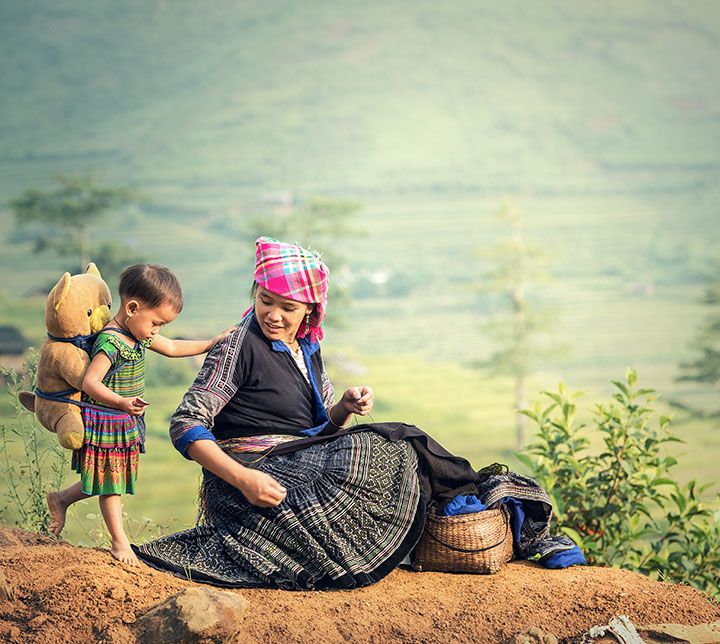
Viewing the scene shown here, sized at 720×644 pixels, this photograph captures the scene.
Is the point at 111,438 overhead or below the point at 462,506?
overhead

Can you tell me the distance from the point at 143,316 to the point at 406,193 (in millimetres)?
31181

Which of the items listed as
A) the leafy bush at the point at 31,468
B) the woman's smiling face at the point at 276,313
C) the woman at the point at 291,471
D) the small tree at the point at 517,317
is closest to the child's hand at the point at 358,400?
the woman at the point at 291,471

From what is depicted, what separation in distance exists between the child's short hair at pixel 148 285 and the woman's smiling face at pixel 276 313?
0.33 metres

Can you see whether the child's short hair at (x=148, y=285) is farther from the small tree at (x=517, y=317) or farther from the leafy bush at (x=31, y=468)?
the small tree at (x=517, y=317)

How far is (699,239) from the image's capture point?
31531mm

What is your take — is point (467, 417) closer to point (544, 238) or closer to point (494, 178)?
point (544, 238)

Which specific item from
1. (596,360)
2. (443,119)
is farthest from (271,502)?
(443,119)

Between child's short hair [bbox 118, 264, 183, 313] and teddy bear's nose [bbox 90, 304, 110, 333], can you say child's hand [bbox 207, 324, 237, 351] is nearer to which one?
child's short hair [bbox 118, 264, 183, 313]

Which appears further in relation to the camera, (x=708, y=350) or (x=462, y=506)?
(x=708, y=350)

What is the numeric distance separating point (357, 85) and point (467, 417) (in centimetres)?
1850

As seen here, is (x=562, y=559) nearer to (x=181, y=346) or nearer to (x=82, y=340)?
(x=181, y=346)

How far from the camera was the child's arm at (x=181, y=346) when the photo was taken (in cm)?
→ 338

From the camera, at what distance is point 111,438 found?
127 inches

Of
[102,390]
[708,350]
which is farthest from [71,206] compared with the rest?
[102,390]
